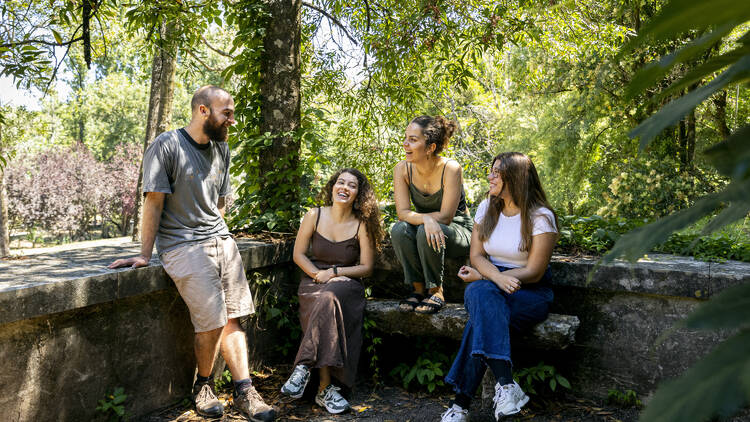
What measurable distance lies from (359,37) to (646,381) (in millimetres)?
4402

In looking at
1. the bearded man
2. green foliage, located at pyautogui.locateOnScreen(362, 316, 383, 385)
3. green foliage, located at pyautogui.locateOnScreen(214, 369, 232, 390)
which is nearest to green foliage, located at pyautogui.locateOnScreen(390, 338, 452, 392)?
green foliage, located at pyautogui.locateOnScreen(362, 316, 383, 385)

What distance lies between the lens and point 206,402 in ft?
10.9

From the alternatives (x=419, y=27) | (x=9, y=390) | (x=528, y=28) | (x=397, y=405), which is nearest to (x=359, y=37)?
(x=419, y=27)

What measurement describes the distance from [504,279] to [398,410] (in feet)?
3.53

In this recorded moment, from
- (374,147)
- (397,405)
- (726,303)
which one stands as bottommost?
(397,405)

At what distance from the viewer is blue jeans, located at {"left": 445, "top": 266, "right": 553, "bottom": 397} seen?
3.11m

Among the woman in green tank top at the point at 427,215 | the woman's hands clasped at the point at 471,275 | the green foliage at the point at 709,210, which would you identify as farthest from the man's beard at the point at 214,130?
the green foliage at the point at 709,210

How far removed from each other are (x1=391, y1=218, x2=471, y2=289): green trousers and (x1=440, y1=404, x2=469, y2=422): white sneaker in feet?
2.89

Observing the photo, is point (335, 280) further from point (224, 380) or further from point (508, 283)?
point (508, 283)

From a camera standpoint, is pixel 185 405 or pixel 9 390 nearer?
pixel 9 390

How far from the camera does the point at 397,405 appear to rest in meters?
3.65

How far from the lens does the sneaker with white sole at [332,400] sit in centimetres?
344

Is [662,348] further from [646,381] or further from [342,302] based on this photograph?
[342,302]

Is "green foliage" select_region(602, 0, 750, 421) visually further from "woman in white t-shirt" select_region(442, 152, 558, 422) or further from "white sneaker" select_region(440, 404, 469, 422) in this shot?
"white sneaker" select_region(440, 404, 469, 422)
